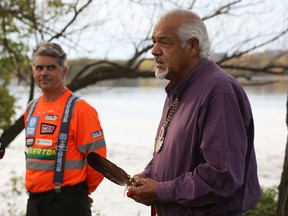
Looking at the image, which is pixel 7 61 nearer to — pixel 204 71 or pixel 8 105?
pixel 8 105

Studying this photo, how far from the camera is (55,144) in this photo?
356 cm

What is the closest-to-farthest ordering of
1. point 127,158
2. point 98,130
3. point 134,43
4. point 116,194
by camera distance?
point 98,130
point 134,43
point 116,194
point 127,158

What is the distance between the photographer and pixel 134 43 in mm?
6227

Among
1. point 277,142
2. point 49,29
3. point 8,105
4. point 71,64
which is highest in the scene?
point 49,29

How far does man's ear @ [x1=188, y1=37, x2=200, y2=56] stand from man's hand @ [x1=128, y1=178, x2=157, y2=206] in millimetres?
585

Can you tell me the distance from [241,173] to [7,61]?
14.6 feet

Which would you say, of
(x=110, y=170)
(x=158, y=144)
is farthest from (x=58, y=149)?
(x=158, y=144)

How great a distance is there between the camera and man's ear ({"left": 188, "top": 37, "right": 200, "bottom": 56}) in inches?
94.3

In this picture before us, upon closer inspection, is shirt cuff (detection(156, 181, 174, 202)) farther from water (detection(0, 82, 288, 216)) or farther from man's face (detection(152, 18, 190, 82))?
water (detection(0, 82, 288, 216))

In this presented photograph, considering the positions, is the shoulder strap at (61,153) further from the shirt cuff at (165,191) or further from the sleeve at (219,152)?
the sleeve at (219,152)

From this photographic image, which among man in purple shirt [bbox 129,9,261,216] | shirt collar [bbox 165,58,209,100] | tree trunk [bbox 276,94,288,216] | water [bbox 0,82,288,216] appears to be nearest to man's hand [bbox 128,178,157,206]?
man in purple shirt [bbox 129,9,261,216]

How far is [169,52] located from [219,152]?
518 mm

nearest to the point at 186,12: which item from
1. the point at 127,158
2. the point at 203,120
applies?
the point at 203,120

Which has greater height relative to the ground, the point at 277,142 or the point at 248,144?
the point at 248,144
